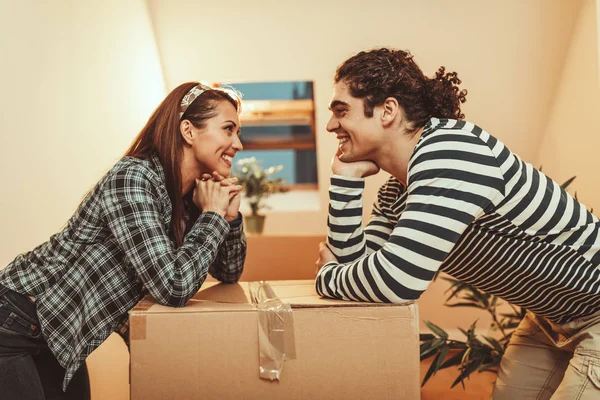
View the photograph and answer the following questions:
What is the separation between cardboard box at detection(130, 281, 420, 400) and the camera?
38.4 inches

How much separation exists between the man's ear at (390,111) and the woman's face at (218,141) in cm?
41

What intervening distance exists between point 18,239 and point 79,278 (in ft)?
1.67

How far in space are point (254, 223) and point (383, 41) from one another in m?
1.06

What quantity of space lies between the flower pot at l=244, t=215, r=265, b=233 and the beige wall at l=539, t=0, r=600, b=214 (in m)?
1.39

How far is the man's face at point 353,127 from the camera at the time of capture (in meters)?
1.30

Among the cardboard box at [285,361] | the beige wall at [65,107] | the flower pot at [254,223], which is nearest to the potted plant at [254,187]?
the flower pot at [254,223]

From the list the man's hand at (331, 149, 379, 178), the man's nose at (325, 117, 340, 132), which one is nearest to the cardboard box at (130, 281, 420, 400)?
the man's hand at (331, 149, 379, 178)

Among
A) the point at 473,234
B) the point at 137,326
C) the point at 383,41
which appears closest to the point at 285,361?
the point at 137,326

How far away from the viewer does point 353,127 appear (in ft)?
4.31

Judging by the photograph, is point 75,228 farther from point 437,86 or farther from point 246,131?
point 246,131

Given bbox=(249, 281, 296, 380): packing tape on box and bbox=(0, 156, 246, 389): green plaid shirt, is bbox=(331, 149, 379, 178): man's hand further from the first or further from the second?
bbox=(249, 281, 296, 380): packing tape on box

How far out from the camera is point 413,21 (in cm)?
238

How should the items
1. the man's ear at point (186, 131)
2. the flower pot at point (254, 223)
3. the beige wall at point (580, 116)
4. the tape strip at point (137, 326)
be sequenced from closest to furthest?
1. the tape strip at point (137, 326)
2. the man's ear at point (186, 131)
3. the beige wall at point (580, 116)
4. the flower pot at point (254, 223)

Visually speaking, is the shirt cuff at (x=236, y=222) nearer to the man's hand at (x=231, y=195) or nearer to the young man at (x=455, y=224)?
the man's hand at (x=231, y=195)
